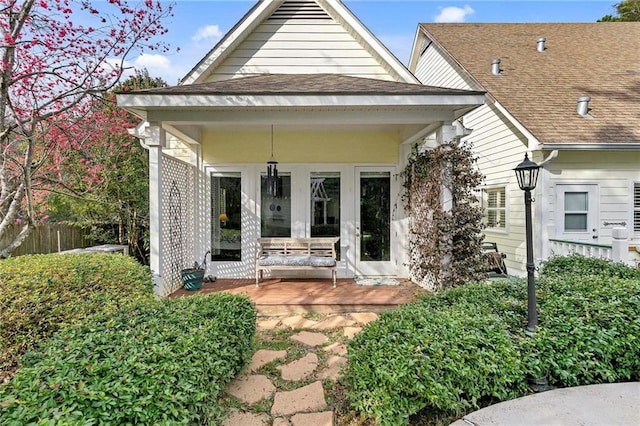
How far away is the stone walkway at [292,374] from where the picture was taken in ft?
8.30

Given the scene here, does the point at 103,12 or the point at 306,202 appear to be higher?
the point at 103,12

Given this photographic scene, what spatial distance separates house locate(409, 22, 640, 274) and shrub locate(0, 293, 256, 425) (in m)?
5.82

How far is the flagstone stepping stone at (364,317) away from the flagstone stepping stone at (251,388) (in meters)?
1.88

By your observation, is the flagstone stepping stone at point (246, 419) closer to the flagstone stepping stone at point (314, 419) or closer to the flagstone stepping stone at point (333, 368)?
the flagstone stepping stone at point (314, 419)

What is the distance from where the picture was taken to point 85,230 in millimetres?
8602

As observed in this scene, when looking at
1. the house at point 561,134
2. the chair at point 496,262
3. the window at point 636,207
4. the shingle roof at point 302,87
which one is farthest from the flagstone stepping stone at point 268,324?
the window at point 636,207

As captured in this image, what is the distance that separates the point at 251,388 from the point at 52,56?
15.5ft

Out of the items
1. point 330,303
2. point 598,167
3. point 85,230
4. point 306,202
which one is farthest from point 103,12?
point 598,167

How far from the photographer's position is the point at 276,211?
22.6ft

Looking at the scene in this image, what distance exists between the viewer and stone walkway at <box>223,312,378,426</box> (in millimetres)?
2531

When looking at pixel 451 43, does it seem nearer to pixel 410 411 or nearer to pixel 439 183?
pixel 439 183

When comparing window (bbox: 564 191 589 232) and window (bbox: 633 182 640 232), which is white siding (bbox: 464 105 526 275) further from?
window (bbox: 633 182 640 232)

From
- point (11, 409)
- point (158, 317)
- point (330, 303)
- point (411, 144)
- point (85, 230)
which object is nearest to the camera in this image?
A: point (11, 409)

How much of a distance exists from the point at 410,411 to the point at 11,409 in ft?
6.95
